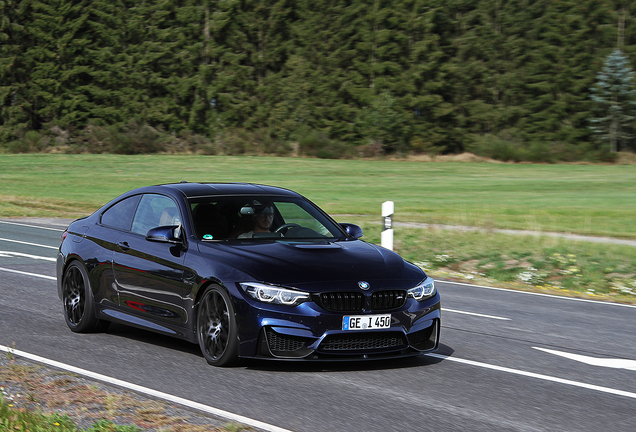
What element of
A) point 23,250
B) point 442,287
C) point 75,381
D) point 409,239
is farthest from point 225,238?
point 409,239

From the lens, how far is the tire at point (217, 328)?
6762mm

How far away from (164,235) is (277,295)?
4.44 feet

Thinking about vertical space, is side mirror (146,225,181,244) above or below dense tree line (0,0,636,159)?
below

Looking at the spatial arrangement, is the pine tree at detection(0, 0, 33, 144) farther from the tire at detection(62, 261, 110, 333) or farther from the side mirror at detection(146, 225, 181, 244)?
the side mirror at detection(146, 225, 181, 244)

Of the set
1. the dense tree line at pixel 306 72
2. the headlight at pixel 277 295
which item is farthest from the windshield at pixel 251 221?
the dense tree line at pixel 306 72

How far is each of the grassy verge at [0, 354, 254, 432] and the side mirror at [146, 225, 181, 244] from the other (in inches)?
53.5

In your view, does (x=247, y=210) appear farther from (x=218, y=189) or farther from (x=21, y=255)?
(x=21, y=255)

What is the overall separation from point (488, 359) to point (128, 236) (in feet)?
11.3

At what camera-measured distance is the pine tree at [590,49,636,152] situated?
75625 millimetres

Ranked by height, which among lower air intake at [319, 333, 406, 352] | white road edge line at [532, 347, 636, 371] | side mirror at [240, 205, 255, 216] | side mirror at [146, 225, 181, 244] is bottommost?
white road edge line at [532, 347, 636, 371]

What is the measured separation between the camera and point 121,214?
860cm

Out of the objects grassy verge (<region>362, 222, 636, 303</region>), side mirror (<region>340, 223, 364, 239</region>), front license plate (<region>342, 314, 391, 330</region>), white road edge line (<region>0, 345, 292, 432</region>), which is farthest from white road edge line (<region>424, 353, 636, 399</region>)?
grassy verge (<region>362, 222, 636, 303</region>)

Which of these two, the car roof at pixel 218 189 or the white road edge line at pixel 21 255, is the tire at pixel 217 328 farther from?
the white road edge line at pixel 21 255

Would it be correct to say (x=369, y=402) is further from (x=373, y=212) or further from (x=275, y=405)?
(x=373, y=212)
